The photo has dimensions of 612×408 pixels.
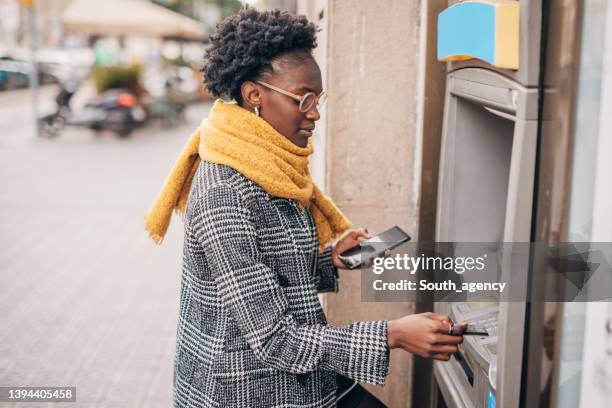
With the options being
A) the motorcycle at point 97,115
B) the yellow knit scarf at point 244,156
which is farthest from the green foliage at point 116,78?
the yellow knit scarf at point 244,156

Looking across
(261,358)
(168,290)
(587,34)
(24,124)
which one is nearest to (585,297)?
(587,34)

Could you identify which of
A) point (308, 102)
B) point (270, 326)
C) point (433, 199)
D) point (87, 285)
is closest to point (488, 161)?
point (433, 199)

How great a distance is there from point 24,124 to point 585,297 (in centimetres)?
1653

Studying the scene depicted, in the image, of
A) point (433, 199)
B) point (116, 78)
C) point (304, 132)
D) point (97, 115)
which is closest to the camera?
point (304, 132)

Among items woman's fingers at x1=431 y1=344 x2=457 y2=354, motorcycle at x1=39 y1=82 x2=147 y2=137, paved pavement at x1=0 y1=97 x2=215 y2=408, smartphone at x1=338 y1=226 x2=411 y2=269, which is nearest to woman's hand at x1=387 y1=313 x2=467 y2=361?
woman's fingers at x1=431 y1=344 x2=457 y2=354

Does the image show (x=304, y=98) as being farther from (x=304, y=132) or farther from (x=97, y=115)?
(x=97, y=115)

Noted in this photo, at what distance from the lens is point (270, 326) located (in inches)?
68.0

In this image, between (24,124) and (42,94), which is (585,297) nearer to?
(24,124)

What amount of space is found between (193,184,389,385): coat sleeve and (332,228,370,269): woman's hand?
58 centimetres

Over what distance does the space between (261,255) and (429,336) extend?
0.46 meters

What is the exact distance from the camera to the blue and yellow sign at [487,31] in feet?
5.40

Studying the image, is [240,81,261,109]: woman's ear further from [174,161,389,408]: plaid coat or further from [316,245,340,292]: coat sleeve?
[316,245,340,292]: coat sleeve

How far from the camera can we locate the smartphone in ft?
6.91

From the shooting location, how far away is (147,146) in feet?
44.2
